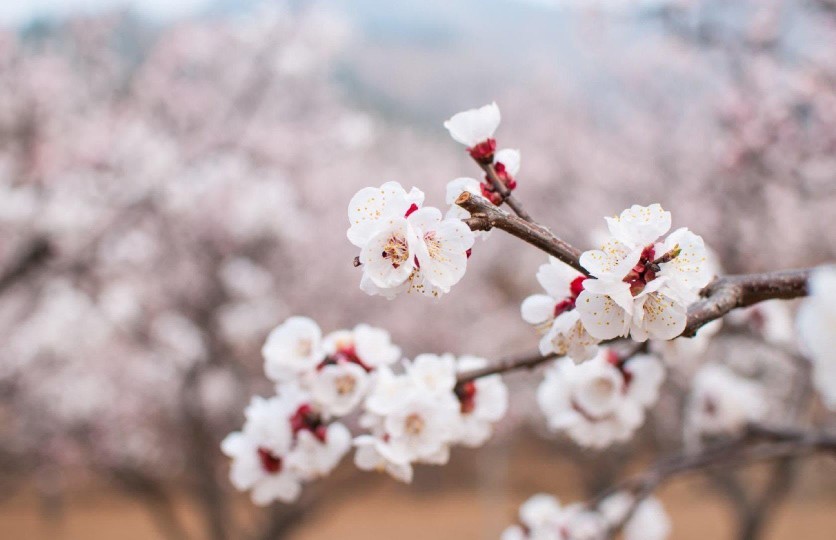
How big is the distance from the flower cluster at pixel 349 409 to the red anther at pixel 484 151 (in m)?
0.39

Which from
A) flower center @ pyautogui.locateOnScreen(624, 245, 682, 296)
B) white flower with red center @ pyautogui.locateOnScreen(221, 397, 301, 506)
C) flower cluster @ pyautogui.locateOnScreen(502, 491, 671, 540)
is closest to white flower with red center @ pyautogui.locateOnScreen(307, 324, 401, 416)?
white flower with red center @ pyautogui.locateOnScreen(221, 397, 301, 506)

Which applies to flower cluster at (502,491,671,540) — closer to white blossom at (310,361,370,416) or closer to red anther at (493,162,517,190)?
white blossom at (310,361,370,416)

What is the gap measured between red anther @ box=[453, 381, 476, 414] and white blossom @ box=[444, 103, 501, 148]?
50 centimetres

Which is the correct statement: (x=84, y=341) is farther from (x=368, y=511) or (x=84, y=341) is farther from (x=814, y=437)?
(x=368, y=511)

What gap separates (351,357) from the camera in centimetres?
131

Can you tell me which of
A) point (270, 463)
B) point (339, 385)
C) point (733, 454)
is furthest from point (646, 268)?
point (733, 454)

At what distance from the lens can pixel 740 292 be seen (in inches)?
36.4

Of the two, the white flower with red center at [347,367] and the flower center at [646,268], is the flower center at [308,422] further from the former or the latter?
the flower center at [646,268]

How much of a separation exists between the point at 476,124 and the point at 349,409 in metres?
0.55

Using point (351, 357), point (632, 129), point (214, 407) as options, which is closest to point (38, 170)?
point (214, 407)

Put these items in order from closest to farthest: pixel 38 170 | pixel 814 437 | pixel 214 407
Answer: pixel 814 437 → pixel 38 170 → pixel 214 407

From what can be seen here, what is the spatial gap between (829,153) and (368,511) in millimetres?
12810

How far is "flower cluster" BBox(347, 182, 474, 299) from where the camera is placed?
838 mm

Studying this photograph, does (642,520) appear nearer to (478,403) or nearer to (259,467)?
(478,403)
